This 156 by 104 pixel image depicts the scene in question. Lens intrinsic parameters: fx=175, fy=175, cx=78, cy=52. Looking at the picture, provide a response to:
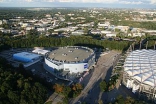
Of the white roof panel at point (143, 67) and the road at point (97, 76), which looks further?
the road at point (97, 76)

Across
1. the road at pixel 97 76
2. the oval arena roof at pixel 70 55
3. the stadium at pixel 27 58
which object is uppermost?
the oval arena roof at pixel 70 55

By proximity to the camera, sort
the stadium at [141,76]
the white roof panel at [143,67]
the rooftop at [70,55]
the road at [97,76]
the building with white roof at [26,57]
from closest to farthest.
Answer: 1. the stadium at [141,76]
2. the white roof panel at [143,67]
3. the road at [97,76]
4. the rooftop at [70,55]
5. the building with white roof at [26,57]

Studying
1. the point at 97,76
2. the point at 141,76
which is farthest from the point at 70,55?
the point at 141,76

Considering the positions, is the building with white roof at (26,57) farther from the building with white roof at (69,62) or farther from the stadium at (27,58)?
the building with white roof at (69,62)

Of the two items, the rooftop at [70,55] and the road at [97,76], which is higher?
the rooftop at [70,55]

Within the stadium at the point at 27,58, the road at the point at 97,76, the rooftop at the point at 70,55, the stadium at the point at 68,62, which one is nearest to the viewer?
the road at the point at 97,76

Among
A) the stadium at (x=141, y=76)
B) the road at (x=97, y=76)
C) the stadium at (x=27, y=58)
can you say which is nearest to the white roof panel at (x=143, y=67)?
the stadium at (x=141, y=76)
